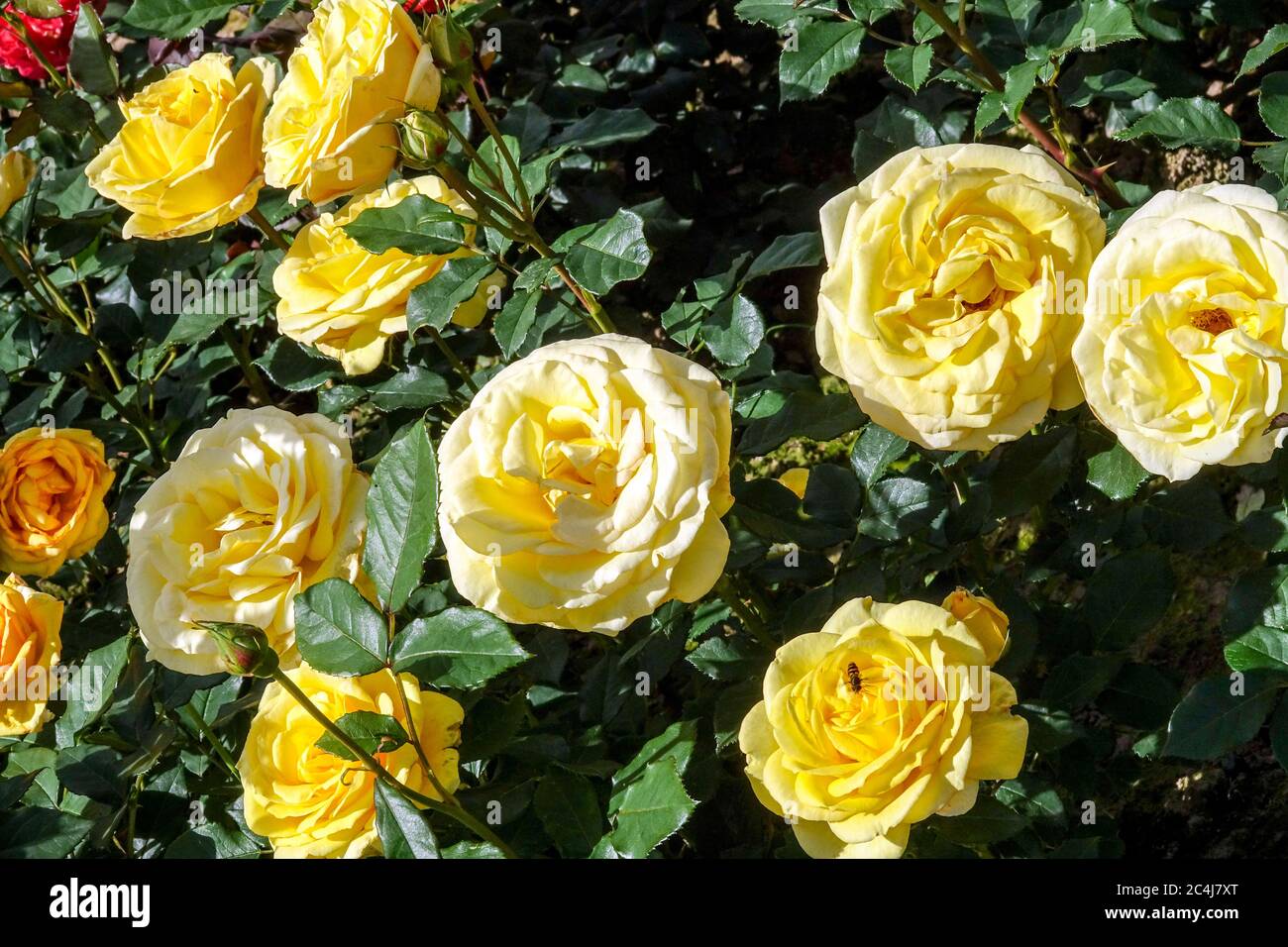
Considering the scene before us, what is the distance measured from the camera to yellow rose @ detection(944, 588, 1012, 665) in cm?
124

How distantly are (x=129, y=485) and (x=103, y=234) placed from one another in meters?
0.50

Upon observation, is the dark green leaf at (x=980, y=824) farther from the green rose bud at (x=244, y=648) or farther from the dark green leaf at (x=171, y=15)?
the dark green leaf at (x=171, y=15)

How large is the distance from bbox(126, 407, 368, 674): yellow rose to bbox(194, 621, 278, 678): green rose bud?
14cm

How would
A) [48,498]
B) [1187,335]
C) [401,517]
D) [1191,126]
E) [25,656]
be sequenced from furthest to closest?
[48,498]
[25,656]
[1191,126]
[401,517]
[1187,335]

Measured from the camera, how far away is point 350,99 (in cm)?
125

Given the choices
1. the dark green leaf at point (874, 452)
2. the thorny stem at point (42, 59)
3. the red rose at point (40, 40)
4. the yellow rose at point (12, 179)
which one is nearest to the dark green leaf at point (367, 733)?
the dark green leaf at point (874, 452)

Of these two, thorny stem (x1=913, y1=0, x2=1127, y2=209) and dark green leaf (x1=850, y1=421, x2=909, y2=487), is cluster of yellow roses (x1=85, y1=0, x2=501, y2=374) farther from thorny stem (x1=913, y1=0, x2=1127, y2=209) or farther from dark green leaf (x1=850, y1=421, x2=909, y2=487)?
thorny stem (x1=913, y1=0, x2=1127, y2=209)

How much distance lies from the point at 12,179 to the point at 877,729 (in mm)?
1582

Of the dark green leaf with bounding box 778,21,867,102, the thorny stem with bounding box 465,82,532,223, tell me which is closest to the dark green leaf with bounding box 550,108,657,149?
the dark green leaf with bounding box 778,21,867,102

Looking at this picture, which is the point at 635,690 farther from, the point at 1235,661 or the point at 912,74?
the point at 912,74

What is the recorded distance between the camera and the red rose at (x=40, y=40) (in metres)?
2.07

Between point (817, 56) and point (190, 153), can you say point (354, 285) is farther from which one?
point (817, 56)

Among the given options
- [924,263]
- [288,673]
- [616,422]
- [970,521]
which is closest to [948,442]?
[924,263]

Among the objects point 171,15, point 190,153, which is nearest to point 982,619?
point 190,153
